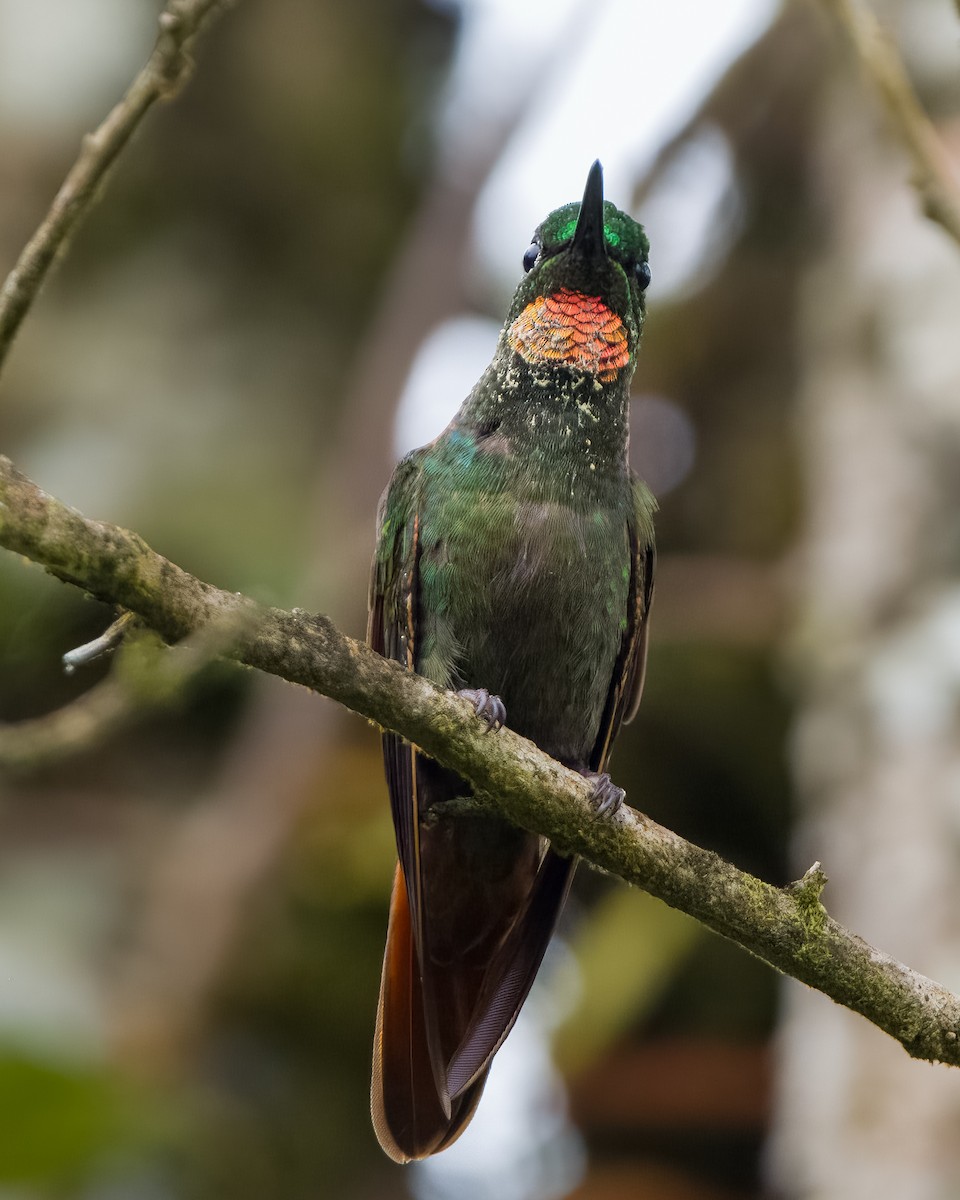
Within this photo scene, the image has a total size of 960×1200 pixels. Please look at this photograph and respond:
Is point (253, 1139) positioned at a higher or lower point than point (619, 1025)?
lower

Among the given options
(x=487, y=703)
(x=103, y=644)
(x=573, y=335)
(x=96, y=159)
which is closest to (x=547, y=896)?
(x=487, y=703)

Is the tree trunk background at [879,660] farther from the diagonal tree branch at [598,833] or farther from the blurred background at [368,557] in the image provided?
the diagonal tree branch at [598,833]

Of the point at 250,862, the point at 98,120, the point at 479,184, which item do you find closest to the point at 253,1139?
the point at 250,862

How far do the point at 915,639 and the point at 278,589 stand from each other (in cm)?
243

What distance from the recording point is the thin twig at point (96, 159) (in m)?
1.96

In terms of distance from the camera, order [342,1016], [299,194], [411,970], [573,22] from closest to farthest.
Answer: [411,970], [342,1016], [573,22], [299,194]

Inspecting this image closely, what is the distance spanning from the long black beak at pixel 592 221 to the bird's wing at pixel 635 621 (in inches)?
26.9

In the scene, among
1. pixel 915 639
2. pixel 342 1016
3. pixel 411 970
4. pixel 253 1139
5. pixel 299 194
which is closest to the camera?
pixel 411 970

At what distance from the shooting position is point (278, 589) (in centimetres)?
563

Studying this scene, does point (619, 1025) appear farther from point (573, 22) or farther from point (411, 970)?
point (573, 22)

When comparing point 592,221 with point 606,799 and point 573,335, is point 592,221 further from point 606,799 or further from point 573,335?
point 606,799

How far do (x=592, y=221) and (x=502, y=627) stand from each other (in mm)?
1260

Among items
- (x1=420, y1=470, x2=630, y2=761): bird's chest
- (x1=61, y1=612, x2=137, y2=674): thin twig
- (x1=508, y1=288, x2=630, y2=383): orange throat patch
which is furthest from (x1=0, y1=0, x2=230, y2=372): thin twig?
(x1=508, y1=288, x2=630, y2=383): orange throat patch

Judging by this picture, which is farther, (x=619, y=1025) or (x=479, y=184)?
(x=479, y=184)
